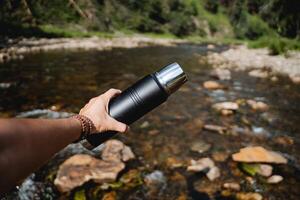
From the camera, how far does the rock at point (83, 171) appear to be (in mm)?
4223

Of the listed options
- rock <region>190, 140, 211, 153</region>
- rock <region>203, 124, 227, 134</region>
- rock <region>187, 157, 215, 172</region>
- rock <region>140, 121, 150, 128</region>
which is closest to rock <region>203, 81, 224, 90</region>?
rock <region>203, 124, 227, 134</region>

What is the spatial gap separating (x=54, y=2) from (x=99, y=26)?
7.30m

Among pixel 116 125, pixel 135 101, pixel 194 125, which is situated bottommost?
pixel 194 125

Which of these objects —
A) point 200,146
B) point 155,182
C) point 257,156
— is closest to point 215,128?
point 200,146

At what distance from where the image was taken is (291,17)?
33.7 m

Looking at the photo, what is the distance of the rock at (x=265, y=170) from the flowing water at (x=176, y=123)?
0.18m

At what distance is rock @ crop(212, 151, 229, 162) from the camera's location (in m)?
5.16

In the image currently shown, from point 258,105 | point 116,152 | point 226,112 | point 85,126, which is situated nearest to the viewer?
point 85,126

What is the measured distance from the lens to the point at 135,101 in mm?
1635

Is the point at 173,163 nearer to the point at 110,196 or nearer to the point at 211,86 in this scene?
the point at 110,196

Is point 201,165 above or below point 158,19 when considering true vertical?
above

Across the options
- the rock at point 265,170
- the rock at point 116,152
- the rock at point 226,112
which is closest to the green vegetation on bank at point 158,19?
the rock at point 116,152

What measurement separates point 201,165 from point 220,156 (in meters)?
0.62

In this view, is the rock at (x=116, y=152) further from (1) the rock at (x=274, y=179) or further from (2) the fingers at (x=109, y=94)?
(2) the fingers at (x=109, y=94)
